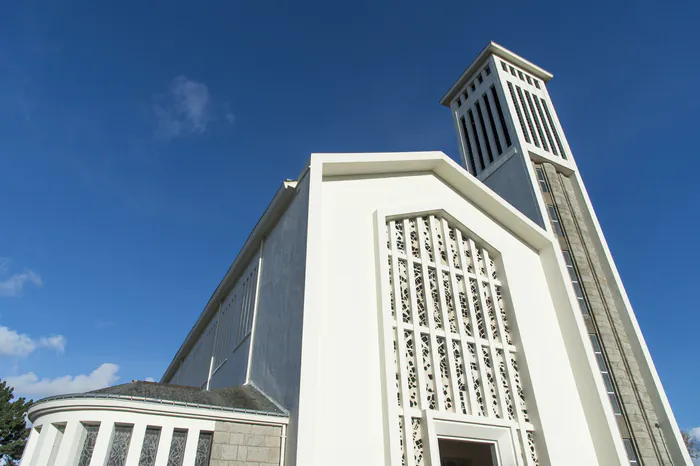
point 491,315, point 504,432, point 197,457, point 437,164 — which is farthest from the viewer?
point 437,164

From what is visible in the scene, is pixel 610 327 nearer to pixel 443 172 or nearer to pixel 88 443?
pixel 443 172

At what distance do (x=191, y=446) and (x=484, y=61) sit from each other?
21.1 metres

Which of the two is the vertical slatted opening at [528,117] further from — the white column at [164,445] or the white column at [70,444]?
the white column at [70,444]

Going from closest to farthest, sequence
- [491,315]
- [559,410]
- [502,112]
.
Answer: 1. [559,410]
2. [491,315]
3. [502,112]

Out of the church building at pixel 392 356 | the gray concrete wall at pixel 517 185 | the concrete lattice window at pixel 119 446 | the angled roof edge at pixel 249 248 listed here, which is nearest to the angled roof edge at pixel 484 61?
the gray concrete wall at pixel 517 185

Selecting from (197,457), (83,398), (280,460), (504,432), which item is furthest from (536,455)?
(83,398)

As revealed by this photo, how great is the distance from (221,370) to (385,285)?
6440 millimetres

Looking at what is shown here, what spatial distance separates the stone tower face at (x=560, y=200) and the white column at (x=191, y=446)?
29.9 ft

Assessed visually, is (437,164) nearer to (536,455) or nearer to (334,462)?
(536,455)

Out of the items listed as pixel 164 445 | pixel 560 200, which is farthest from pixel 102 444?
pixel 560 200

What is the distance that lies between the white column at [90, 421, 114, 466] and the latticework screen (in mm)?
3944

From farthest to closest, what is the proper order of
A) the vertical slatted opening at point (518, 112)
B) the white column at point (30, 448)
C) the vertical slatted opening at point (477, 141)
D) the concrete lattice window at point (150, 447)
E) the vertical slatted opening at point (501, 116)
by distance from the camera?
the vertical slatted opening at point (477, 141)
the vertical slatted opening at point (501, 116)
the vertical slatted opening at point (518, 112)
the white column at point (30, 448)
the concrete lattice window at point (150, 447)

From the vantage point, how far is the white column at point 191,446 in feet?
19.6

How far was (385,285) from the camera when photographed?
835 centimetres
